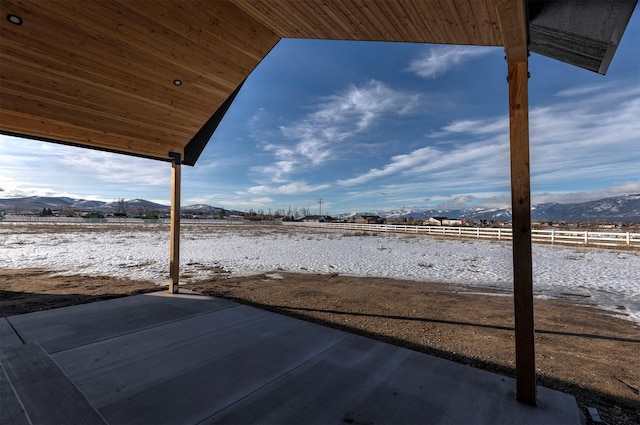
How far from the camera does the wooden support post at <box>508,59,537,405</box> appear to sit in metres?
2.41

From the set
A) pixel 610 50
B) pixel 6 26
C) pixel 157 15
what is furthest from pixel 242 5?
pixel 610 50

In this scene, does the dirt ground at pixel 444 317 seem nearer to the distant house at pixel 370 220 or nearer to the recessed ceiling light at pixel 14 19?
the recessed ceiling light at pixel 14 19

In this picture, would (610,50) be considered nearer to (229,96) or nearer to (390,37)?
(390,37)

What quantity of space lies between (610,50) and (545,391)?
2.92 m

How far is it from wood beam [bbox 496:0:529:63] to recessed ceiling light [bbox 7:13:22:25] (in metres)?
4.37

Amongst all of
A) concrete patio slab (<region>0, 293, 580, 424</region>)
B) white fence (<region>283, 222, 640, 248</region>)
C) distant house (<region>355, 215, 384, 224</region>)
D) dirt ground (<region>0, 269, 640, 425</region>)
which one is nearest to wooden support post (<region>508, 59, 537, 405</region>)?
concrete patio slab (<region>0, 293, 580, 424</region>)

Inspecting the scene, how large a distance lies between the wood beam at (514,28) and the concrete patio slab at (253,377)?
2891 mm

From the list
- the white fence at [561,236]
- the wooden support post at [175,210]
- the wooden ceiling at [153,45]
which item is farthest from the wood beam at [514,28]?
the white fence at [561,236]

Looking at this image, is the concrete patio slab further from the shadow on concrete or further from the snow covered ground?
the snow covered ground

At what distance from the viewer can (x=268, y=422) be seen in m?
2.18

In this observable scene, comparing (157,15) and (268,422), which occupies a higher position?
(157,15)

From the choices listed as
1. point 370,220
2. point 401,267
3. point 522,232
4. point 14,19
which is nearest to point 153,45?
point 14,19

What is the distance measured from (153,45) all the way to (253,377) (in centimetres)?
402

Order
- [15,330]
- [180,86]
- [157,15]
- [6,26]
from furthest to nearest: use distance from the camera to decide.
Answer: [180,86]
[15,330]
[157,15]
[6,26]
